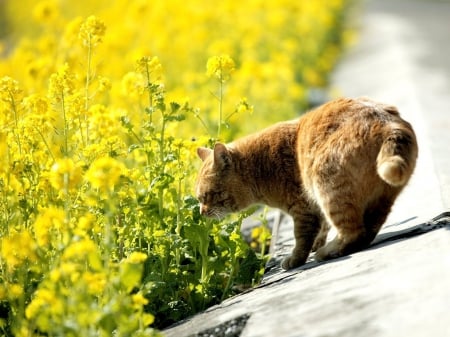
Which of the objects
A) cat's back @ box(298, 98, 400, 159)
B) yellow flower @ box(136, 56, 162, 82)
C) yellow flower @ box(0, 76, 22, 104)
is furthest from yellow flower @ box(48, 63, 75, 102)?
cat's back @ box(298, 98, 400, 159)

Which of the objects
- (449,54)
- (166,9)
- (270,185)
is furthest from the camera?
(449,54)

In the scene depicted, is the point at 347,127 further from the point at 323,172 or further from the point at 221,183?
the point at 221,183

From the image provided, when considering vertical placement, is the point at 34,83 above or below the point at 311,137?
above

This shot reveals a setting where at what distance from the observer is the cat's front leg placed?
5141 mm

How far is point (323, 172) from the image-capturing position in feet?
15.4

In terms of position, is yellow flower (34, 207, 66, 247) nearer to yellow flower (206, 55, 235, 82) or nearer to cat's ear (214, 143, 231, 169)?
cat's ear (214, 143, 231, 169)

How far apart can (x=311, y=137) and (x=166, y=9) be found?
7447mm

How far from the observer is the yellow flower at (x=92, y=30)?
5434 mm

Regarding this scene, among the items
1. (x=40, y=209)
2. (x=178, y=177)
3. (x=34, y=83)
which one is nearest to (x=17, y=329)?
(x=40, y=209)

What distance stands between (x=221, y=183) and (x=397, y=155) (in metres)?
1.33

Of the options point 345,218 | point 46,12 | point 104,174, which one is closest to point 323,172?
point 345,218

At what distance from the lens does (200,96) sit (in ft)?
33.2

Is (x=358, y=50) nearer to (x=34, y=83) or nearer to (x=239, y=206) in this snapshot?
(x=34, y=83)

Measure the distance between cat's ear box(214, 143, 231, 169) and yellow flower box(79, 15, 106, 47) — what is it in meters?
0.96
